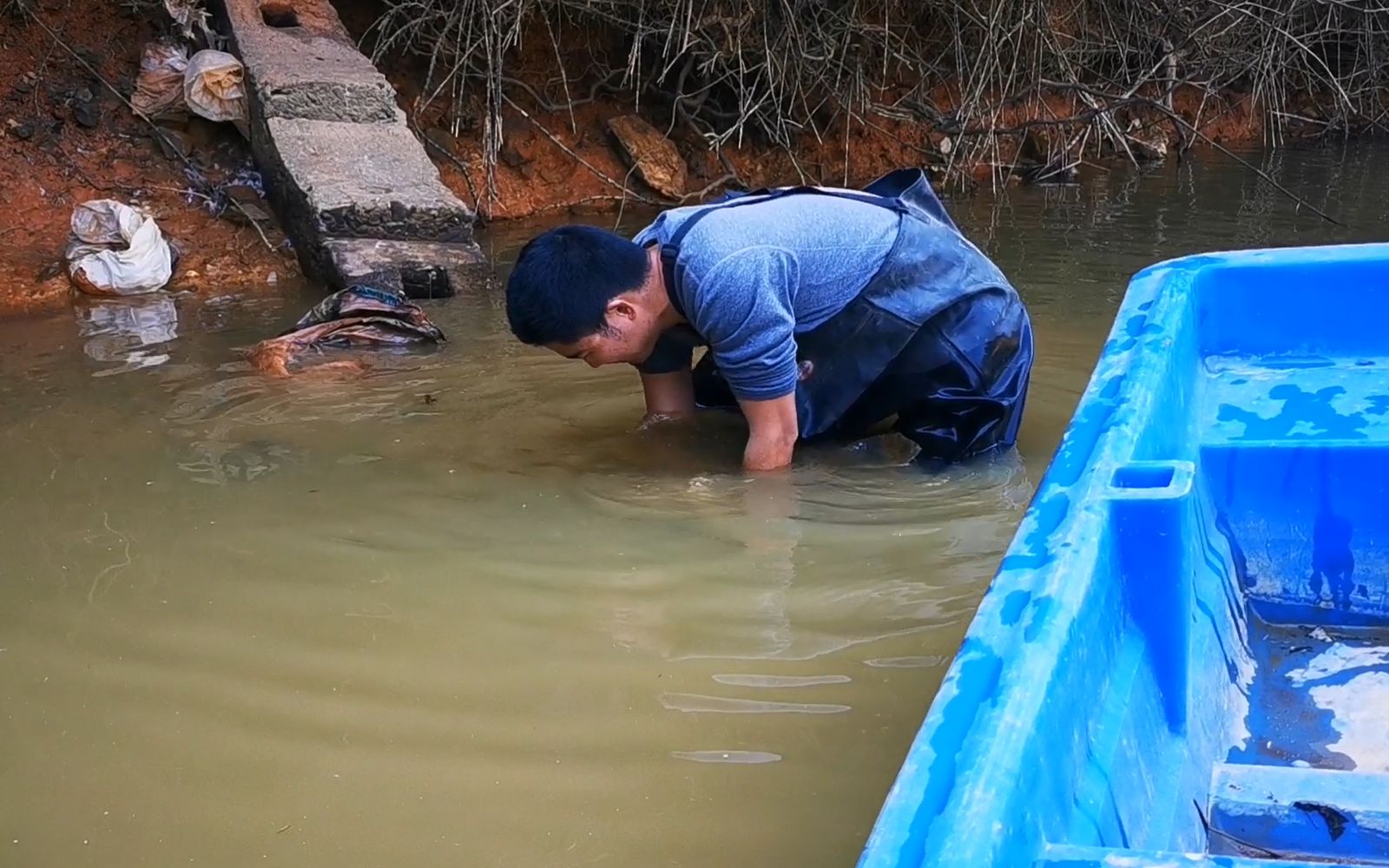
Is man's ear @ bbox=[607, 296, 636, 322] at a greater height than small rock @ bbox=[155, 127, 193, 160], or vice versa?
man's ear @ bbox=[607, 296, 636, 322]

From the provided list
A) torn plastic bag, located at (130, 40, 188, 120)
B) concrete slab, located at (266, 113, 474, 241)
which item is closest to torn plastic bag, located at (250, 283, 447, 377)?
concrete slab, located at (266, 113, 474, 241)

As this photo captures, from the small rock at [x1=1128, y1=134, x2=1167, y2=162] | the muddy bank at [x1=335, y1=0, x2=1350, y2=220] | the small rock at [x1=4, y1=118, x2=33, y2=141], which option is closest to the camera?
the small rock at [x1=4, y1=118, x2=33, y2=141]

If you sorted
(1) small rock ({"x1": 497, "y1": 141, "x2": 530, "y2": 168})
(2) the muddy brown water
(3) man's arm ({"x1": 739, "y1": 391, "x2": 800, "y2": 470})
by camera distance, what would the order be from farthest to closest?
(1) small rock ({"x1": 497, "y1": 141, "x2": 530, "y2": 168}), (3) man's arm ({"x1": 739, "y1": 391, "x2": 800, "y2": 470}), (2) the muddy brown water

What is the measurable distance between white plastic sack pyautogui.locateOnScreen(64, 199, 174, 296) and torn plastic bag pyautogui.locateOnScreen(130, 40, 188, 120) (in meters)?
1.00

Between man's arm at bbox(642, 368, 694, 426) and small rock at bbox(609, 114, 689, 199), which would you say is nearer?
man's arm at bbox(642, 368, 694, 426)

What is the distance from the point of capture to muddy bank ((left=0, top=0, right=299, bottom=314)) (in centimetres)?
557

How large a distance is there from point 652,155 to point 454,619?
535 centimetres

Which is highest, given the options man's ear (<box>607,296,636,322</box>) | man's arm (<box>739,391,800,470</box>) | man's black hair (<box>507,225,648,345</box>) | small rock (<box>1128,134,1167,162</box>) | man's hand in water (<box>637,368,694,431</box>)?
man's black hair (<box>507,225,648,345</box>)

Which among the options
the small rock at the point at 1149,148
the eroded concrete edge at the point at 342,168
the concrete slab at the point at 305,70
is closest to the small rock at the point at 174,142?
the eroded concrete edge at the point at 342,168

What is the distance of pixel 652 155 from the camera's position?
742 centimetres

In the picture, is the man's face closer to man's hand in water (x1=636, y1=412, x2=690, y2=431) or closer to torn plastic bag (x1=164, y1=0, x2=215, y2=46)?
man's hand in water (x1=636, y1=412, x2=690, y2=431)

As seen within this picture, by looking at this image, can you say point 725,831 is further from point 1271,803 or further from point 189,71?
point 189,71

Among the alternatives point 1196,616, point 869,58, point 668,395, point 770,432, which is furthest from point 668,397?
point 869,58

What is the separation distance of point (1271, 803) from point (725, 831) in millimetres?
668
